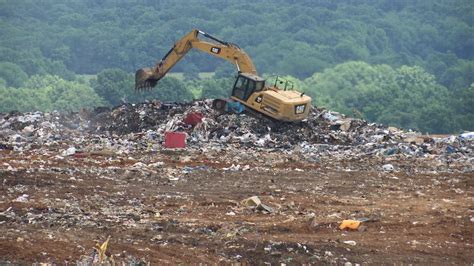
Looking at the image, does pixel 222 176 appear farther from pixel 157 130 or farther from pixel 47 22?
pixel 47 22

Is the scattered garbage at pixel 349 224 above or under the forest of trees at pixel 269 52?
above

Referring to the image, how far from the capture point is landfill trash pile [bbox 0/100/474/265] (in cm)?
1240

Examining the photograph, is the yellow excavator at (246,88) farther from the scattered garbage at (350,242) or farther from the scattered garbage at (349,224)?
the scattered garbage at (350,242)

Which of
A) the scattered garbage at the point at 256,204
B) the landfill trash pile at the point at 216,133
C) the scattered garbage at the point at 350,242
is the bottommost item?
the landfill trash pile at the point at 216,133

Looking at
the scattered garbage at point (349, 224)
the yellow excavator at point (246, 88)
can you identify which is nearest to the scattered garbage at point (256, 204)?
the scattered garbage at point (349, 224)

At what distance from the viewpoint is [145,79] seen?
88.1ft

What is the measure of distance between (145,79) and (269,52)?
65744 millimetres

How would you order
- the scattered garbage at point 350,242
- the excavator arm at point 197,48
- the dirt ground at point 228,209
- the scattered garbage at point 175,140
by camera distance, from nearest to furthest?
the dirt ground at point 228,209 < the scattered garbage at point 350,242 < the scattered garbage at point 175,140 < the excavator arm at point 197,48

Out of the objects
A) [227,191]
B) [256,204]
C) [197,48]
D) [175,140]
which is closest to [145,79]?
[197,48]

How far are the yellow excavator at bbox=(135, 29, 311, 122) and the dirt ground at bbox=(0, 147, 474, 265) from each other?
3698 millimetres

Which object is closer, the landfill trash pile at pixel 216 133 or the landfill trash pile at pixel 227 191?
the landfill trash pile at pixel 227 191

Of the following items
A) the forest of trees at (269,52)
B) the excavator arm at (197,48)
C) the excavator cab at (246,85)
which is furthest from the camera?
the forest of trees at (269,52)

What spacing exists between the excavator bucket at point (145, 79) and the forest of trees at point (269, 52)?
29.5 meters

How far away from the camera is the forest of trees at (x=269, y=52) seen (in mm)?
64625
